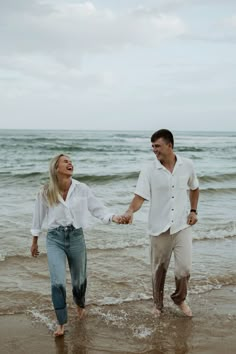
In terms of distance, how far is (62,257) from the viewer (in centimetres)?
510

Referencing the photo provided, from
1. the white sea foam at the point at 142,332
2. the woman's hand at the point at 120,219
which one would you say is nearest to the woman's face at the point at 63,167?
the woman's hand at the point at 120,219

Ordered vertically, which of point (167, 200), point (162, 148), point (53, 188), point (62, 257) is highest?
point (162, 148)

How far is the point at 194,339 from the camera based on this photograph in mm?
5047

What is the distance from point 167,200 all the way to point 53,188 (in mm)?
1259

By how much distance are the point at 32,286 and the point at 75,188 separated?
7.72 feet

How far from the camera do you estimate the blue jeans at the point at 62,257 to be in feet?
16.4

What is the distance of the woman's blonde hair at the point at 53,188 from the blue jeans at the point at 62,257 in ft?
1.03

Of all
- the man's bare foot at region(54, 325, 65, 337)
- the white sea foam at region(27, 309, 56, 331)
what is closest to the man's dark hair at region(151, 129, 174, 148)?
the man's bare foot at region(54, 325, 65, 337)

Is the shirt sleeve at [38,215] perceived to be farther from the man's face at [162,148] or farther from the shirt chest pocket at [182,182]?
the shirt chest pocket at [182,182]

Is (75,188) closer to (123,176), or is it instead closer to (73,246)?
(73,246)

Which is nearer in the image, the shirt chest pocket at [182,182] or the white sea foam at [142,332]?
the white sea foam at [142,332]

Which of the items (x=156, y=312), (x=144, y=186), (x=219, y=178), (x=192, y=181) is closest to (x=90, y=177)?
(x=219, y=178)

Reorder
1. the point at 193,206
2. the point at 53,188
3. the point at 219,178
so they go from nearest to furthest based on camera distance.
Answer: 1. the point at 53,188
2. the point at 193,206
3. the point at 219,178

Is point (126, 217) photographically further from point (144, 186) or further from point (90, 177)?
point (90, 177)
